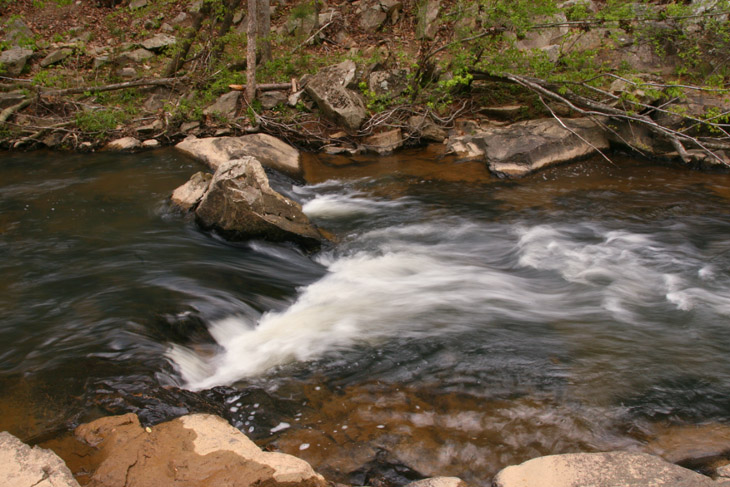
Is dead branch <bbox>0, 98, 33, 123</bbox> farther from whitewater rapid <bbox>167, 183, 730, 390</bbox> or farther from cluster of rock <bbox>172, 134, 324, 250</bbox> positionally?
whitewater rapid <bbox>167, 183, 730, 390</bbox>

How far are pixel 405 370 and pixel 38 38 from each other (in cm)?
1556

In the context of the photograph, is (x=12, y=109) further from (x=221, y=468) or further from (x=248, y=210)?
(x=221, y=468)

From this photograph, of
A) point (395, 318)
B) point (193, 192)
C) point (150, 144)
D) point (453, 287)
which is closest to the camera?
point (395, 318)

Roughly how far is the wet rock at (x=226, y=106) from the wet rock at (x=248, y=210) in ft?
17.5

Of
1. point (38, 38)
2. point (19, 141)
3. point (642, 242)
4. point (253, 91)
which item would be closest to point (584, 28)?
point (642, 242)

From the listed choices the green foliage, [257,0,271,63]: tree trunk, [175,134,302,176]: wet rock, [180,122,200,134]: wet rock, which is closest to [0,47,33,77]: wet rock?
the green foliage

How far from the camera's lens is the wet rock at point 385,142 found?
10.9 meters

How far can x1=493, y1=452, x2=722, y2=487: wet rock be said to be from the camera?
2658mm

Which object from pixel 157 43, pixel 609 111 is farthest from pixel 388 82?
pixel 157 43

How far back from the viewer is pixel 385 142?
36.1 feet

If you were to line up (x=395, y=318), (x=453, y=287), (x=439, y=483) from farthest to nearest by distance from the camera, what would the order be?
(x=453, y=287) → (x=395, y=318) → (x=439, y=483)

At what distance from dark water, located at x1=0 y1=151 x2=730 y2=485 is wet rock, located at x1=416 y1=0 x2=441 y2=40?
670cm

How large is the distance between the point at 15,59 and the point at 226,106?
21.2ft

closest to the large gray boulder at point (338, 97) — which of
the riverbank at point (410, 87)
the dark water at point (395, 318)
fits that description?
the riverbank at point (410, 87)
